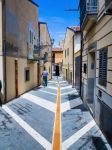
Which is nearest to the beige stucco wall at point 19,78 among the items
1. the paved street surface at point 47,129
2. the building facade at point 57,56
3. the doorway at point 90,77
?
the paved street surface at point 47,129

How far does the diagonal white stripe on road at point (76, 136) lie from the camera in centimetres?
666

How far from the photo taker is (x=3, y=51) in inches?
514

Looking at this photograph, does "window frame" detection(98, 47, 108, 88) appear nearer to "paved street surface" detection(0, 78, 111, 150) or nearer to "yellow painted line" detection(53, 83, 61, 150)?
"paved street surface" detection(0, 78, 111, 150)

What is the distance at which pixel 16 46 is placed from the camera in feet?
52.2

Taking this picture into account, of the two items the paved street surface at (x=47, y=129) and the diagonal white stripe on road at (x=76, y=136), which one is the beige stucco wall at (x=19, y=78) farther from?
the diagonal white stripe on road at (x=76, y=136)

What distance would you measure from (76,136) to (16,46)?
965 cm

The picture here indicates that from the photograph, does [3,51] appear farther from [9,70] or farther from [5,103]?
[5,103]

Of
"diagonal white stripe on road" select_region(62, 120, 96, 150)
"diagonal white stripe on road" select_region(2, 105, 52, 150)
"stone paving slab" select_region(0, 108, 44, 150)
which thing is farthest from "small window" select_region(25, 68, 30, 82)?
"diagonal white stripe on road" select_region(62, 120, 96, 150)

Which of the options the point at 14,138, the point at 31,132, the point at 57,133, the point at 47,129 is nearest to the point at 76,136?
the point at 57,133

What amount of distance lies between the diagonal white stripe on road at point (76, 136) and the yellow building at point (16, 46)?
5872 mm

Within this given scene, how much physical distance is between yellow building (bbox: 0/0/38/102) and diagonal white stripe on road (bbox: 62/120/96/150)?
231 inches

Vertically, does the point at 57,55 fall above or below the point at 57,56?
above

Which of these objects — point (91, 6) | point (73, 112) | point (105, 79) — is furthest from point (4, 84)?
point (105, 79)

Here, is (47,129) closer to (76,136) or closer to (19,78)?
(76,136)
